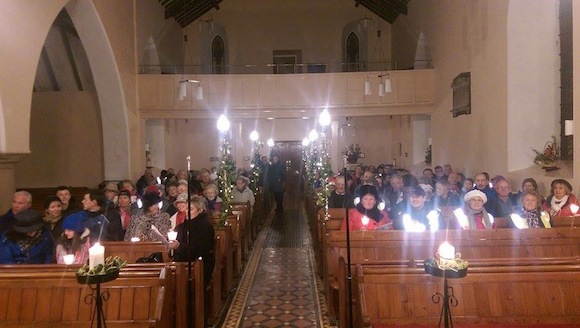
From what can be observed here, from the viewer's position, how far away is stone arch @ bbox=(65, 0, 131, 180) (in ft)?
34.6

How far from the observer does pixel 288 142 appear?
922 inches

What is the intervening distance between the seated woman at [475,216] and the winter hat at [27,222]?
4.23 metres

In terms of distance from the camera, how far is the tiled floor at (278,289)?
17.4 ft

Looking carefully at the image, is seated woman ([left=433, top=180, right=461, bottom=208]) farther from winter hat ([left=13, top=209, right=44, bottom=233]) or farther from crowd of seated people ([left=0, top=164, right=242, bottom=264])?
winter hat ([left=13, top=209, right=44, bottom=233])

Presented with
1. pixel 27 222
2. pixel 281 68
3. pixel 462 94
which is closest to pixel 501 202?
pixel 462 94

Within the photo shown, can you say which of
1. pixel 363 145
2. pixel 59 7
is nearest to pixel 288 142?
pixel 363 145

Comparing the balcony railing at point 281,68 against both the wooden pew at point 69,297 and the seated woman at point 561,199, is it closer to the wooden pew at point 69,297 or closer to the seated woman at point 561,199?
the seated woman at point 561,199

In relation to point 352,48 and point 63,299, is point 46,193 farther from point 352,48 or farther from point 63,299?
point 352,48

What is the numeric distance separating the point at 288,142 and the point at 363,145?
4858 mm

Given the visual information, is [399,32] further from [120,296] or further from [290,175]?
[120,296]

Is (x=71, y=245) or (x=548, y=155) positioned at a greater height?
(x=548, y=155)

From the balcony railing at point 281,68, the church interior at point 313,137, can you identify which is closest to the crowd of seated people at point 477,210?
Result: the church interior at point 313,137

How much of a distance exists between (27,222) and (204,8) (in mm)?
14762

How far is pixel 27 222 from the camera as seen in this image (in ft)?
14.5
